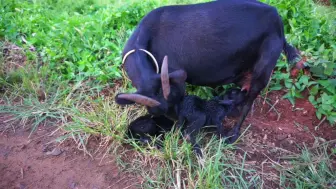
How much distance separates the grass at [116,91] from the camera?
10.1 feet

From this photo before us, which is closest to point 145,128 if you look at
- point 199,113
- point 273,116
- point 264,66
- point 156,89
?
point 156,89

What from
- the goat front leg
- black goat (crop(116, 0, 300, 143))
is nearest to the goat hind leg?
black goat (crop(116, 0, 300, 143))

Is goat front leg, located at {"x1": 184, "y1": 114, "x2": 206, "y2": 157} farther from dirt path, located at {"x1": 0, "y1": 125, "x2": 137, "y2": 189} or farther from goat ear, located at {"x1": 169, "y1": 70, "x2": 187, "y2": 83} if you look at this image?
dirt path, located at {"x1": 0, "y1": 125, "x2": 137, "y2": 189}

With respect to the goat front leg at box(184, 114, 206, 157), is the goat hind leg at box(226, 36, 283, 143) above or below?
above

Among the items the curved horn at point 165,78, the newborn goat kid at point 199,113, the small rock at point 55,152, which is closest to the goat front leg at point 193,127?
the newborn goat kid at point 199,113

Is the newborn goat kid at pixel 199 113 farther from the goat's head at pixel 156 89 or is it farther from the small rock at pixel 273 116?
the small rock at pixel 273 116

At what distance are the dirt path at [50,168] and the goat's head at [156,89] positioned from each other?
2.18 ft

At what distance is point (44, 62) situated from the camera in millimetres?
4438

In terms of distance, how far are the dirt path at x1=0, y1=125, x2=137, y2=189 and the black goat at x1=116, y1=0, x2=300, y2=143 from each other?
724 millimetres

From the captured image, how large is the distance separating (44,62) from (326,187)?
355 centimetres

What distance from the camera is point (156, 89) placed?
3.18 meters

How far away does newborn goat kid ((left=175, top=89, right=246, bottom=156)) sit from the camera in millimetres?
3352

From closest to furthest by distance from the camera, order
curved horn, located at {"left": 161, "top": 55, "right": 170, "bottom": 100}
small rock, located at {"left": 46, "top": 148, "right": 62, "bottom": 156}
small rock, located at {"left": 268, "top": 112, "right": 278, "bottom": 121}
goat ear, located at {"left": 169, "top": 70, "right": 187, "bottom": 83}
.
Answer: curved horn, located at {"left": 161, "top": 55, "right": 170, "bottom": 100}, goat ear, located at {"left": 169, "top": 70, "right": 187, "bottom": 83}, small rock, located at {"left": 46, "top": 148, "right": 62, "bottom": 156}, small rock, located at {"left": 268, "top": 112, "right": 278, "bottom": 121}

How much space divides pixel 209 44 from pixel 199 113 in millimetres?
700
